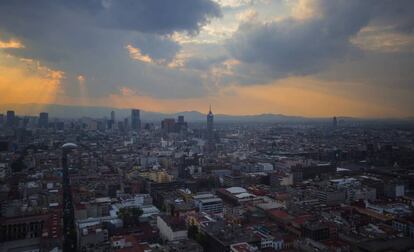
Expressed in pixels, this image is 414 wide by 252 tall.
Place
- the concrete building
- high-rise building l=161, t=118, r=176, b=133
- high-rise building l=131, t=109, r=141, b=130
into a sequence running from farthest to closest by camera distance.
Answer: high-rise building l=131, t=109, r=141, b=130, high-rise building l=161, t=118, r=176, b=133, the concrete building

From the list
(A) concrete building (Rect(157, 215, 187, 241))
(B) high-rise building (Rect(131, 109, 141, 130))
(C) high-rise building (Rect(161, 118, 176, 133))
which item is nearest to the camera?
(A) concrete building (Rect(157, 215, 187, 241))

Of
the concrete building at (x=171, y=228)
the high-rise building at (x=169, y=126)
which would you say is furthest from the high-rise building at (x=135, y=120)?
the concrete building at (x=171, y=228)

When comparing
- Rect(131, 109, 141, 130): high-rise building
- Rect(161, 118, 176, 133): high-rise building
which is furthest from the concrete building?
Rect(131, 109, 141, 130): high-rise building

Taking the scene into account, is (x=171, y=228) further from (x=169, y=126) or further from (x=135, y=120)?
(x=135, y=120)

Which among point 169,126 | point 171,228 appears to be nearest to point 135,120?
point 169,126

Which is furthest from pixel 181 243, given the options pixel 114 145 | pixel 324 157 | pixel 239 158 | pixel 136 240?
pixel 114 145

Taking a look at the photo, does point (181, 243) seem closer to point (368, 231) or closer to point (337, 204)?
point (368, 231)

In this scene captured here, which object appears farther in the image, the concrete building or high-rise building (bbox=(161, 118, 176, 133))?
high-rise building (bbox=(161, 118, 176, 133))

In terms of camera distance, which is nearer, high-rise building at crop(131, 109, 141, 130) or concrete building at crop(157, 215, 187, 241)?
concrete building at crop(157, 215, 187, 241)

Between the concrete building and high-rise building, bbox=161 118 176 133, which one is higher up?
high-rise building, bbox=161 118 176 133

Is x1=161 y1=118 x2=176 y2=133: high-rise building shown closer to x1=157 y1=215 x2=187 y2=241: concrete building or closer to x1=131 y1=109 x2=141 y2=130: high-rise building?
x1=131 y1=109 x2=141 y2=130: high-rise building

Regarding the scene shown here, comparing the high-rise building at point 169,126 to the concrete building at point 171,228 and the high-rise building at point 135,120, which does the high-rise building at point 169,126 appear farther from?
the concrete building at point 171,228
